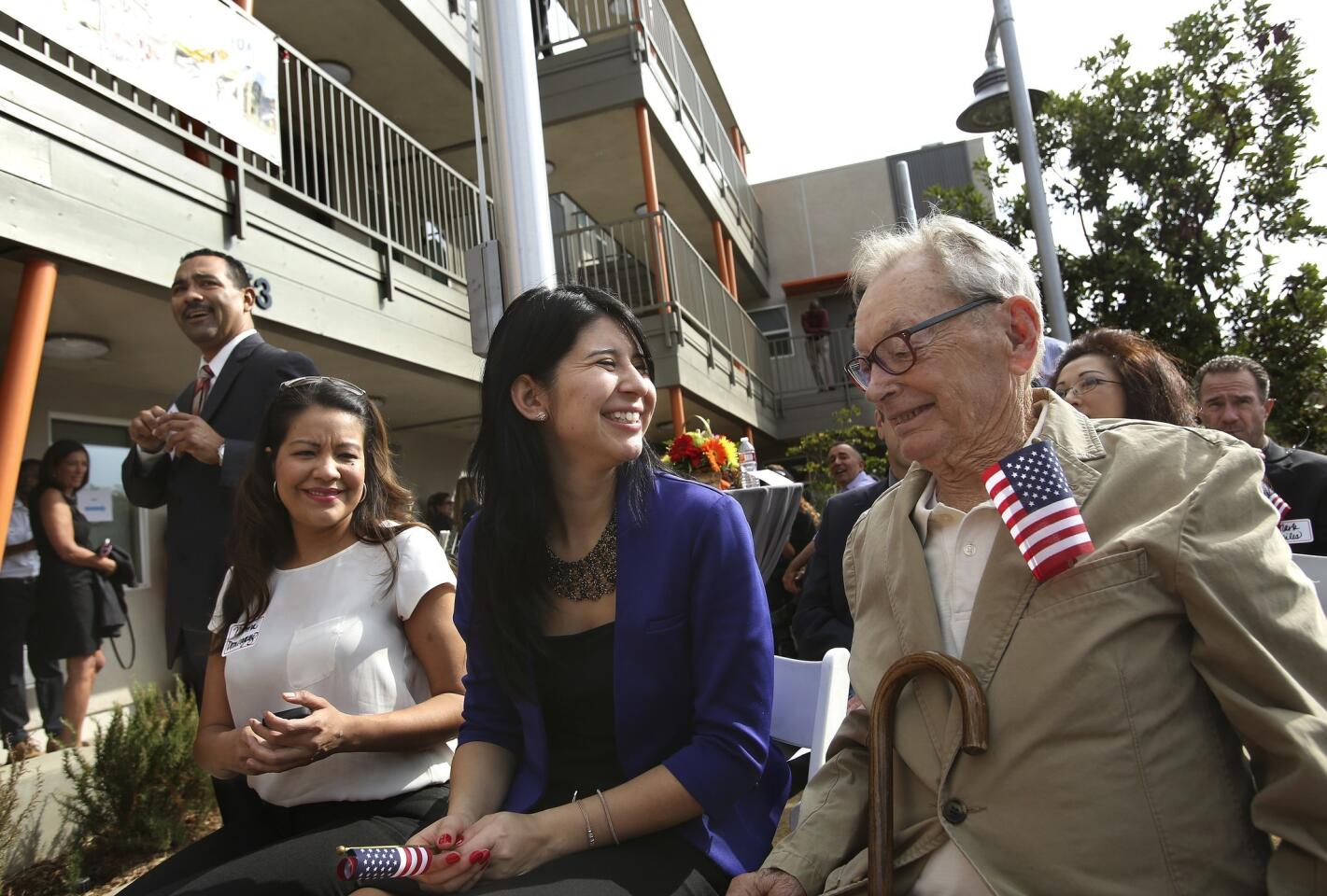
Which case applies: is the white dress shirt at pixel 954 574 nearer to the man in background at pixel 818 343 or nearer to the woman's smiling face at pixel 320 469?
the woman's smiling face at pixel 320 469

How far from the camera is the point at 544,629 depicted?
1.97 metres

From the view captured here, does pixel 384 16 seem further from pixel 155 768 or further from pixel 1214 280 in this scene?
pixel 1214 280

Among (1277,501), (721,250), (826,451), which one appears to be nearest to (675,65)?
(721,250)

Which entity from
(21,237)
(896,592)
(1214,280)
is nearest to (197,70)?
(21,237)

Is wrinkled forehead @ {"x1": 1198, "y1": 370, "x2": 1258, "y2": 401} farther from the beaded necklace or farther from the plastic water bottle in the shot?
the beaded necklace

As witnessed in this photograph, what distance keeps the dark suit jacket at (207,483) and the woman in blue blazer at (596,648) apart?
1114 millimetres

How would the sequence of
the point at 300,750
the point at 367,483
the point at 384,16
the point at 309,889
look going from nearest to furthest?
the point at 309,889, the point at 300,750, the point at 367,483, the point at 384,16

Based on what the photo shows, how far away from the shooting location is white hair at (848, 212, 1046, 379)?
1655 mm

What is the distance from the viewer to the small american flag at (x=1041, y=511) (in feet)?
4.49

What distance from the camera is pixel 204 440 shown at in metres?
2.79

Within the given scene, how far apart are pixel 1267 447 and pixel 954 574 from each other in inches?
121

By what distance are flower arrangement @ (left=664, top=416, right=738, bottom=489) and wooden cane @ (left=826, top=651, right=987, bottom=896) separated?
293 centimetres

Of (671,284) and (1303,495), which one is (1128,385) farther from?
(671,284)

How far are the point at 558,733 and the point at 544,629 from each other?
0.72ft
